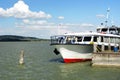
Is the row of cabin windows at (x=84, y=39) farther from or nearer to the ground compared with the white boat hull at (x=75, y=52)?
farther from the ground

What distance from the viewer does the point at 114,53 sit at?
35.5m

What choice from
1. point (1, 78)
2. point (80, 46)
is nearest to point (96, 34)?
point (80, 46)

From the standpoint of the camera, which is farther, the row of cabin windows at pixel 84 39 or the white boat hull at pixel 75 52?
the row of cabin windows at pixel 84 39

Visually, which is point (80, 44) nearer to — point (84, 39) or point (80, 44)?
point (80, 44)

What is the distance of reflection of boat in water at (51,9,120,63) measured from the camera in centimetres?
4128

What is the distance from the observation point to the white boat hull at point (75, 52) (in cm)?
4125

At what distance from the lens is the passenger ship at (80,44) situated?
41281 mm

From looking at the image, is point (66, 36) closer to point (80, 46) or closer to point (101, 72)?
point (80, 46)

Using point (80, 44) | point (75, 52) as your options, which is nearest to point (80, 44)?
point (80, 44)

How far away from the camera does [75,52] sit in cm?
4159

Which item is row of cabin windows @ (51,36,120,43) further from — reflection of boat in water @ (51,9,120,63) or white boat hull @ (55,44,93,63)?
white boat hull @ (55,44,93,63)

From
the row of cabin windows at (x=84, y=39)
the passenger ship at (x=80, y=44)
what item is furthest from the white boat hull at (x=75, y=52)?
the row of cabin windows at (x=84, y=39)

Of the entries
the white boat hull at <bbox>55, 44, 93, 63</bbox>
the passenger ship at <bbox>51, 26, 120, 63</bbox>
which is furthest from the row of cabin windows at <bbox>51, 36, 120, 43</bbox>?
the white boat hull at <bbox>55, 44, 93, 63</bbox>

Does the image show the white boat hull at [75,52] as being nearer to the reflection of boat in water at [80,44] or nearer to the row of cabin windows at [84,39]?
the reflection of boat in water at [80,44]
